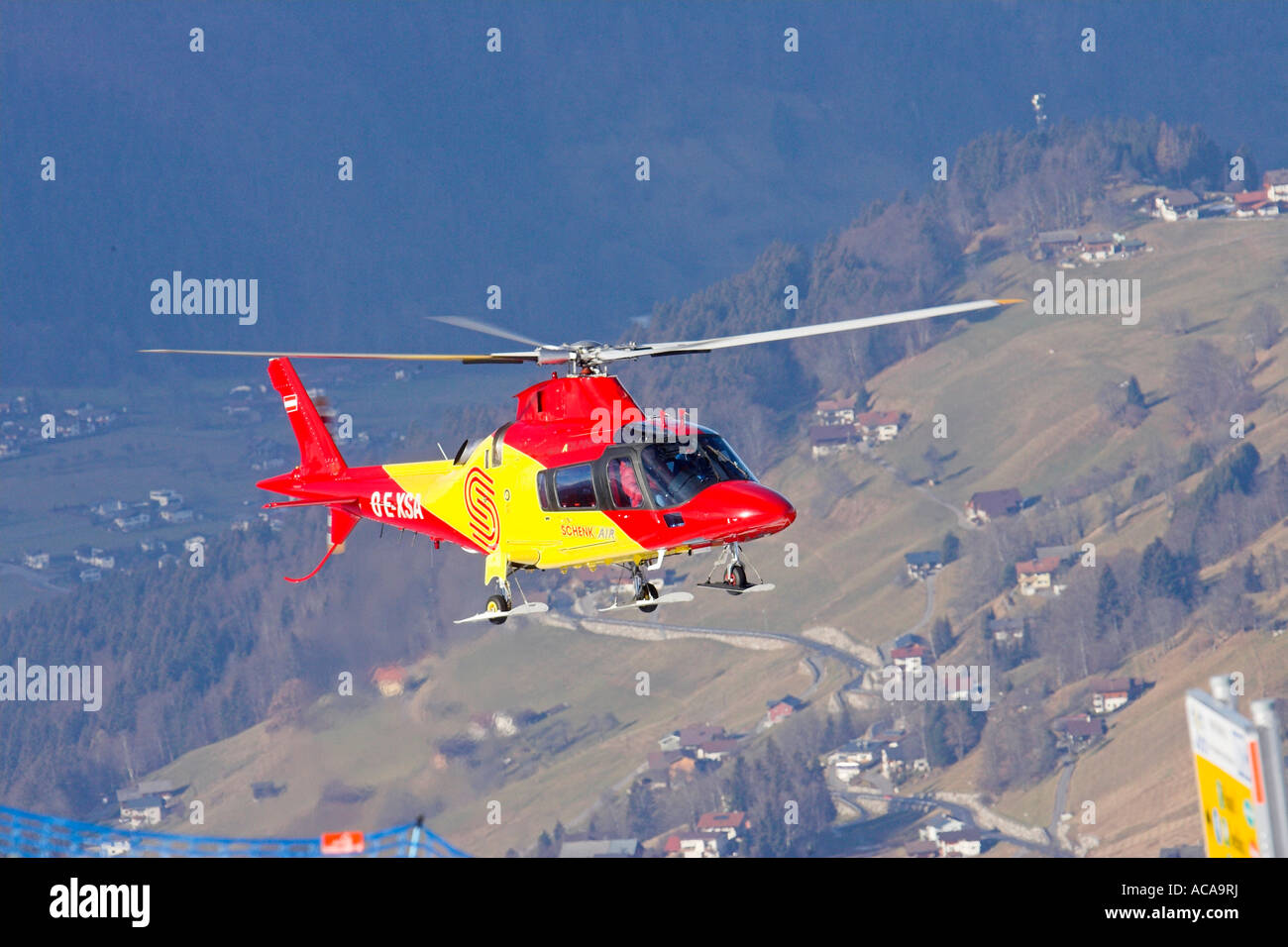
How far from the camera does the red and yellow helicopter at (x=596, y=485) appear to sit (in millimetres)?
34250

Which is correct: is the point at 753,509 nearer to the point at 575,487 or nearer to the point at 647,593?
the point at 647,593

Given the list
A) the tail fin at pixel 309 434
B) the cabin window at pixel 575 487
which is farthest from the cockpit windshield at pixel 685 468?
the tail fin at pixel 309 434

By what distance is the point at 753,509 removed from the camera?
33.5m

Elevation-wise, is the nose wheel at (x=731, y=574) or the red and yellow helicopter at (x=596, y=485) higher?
the red and yellow helicopter at (x=596, y=485)

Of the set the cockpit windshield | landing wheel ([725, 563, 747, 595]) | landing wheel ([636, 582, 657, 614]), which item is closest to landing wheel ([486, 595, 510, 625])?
landing wheel ([636, 582, 657, 614])

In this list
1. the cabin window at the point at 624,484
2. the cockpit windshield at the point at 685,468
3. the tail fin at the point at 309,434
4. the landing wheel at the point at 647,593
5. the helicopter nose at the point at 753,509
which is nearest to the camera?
the helicopter nose at the point at 753,509

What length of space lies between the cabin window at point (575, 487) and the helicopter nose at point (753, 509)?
2542mm

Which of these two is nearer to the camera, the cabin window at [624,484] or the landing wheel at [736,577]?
the landing wheel at [736,577]

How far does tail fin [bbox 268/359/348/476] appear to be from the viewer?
43781mm

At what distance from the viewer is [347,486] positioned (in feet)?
140

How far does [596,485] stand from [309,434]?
439 inches

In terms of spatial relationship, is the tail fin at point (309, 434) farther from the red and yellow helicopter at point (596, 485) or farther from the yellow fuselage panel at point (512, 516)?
the red and yellow helicopter at point (596, 485)
